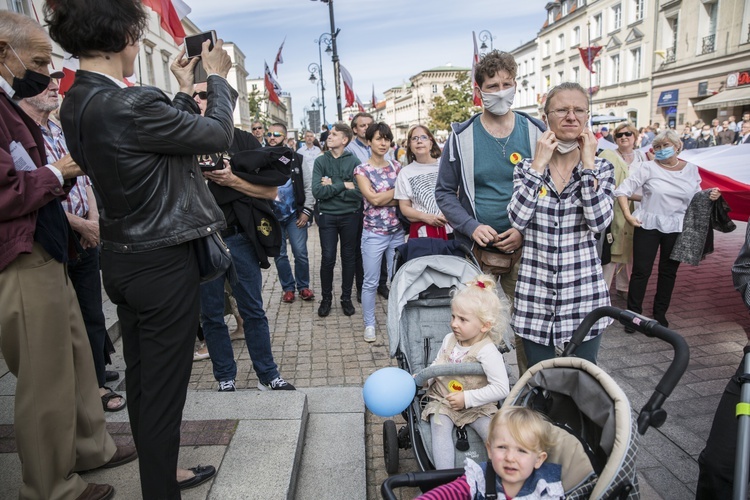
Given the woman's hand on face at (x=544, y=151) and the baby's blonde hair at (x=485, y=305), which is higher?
the woman's hand on face at (x=544, y=151)

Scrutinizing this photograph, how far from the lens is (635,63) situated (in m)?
39.5

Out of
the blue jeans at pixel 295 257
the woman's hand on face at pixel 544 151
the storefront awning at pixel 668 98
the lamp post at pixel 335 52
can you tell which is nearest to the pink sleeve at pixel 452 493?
Answer: the woman's hand on face at pixel 544 151

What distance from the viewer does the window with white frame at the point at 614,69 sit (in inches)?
1640

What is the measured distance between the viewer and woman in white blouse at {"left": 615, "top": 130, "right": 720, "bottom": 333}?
17.5ft

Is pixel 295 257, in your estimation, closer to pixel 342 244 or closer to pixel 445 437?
pixel 342 244

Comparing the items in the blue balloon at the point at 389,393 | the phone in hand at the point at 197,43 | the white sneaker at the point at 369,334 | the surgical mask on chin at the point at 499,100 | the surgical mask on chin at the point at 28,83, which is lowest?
the white sneaker at the point at 369,334

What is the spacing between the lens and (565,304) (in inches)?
112

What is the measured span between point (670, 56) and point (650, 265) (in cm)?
3586

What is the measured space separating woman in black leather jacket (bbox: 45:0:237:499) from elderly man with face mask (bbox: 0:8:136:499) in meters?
0.31

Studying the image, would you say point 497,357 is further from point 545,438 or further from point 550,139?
point 550,139

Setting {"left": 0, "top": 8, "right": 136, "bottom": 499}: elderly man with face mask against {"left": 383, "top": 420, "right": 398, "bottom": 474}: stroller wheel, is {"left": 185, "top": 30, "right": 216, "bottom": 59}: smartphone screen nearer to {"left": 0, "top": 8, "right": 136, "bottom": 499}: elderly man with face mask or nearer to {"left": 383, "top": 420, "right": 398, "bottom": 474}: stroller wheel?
{"left": 0, "top": 8, "right": 136, "bottom": 499}: elderly man with face mask

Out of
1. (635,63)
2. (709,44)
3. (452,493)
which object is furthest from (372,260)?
(635,63)

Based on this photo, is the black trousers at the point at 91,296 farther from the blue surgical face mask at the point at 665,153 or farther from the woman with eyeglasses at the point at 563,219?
the blue surgical face mask at the point at 665,153

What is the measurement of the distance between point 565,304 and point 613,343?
2.64 m
